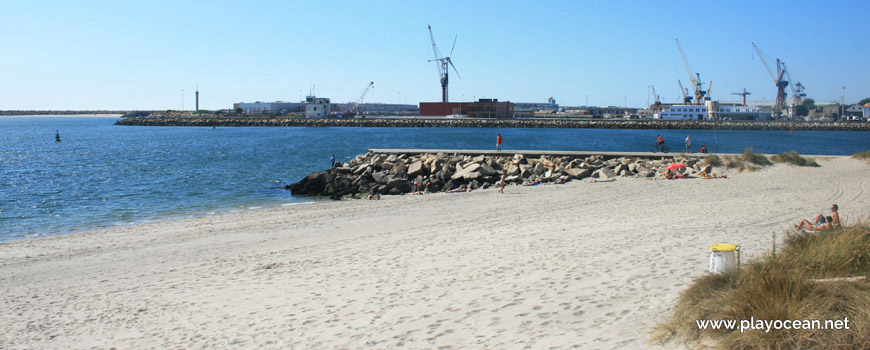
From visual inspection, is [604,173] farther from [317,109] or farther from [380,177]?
[317,109]

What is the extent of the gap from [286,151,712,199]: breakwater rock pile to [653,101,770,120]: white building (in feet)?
364

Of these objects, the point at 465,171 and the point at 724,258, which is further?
the point at 465,171

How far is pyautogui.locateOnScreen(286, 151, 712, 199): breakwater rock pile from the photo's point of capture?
2394cm

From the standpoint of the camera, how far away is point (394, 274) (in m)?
9.23

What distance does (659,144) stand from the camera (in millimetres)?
31062

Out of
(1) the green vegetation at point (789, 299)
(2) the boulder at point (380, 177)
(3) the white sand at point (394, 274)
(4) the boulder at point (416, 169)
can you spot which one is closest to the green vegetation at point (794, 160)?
(3) the white sand at point (394, 274)

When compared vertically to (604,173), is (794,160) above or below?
above

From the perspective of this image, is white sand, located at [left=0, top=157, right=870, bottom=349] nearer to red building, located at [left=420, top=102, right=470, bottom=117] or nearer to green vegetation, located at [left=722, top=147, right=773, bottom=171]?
green vegetation, located at [left=722, top=147, right=773, bottom=171]

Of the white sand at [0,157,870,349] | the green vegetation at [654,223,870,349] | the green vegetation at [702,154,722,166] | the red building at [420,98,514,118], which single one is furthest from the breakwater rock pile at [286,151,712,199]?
the red building at [420,98,514,118]

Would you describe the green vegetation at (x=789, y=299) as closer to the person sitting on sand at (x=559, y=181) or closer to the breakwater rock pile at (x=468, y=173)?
the person sitting on sand at (x=559, y=181)

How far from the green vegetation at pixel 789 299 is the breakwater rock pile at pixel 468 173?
1698 cm

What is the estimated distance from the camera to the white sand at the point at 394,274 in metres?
6.75

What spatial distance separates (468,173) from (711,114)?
124382mm

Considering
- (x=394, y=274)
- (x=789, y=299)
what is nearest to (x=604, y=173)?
(x=394, y=274)
